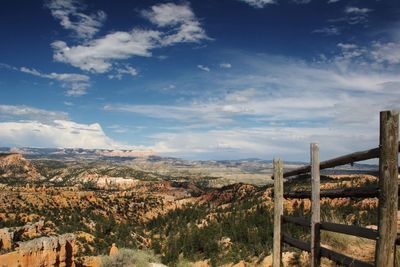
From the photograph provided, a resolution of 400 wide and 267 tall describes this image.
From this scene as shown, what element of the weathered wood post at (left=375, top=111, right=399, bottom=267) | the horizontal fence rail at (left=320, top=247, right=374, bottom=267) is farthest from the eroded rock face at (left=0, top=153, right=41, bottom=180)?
the weathered wood post at (left=375, top=111, right=399, bottom=267)

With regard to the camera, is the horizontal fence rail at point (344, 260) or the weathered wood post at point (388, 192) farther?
the horizontal fence rail at point (344, 260)

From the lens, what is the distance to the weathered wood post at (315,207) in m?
8.44

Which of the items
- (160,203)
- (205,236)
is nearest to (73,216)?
(160,203)

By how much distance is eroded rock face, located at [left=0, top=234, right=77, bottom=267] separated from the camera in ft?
149

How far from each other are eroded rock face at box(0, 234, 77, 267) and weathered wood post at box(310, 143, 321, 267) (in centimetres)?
4150

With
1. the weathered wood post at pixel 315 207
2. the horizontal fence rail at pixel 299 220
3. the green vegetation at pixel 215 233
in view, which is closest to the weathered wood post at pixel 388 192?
the weathered wood post at pixel 315 207

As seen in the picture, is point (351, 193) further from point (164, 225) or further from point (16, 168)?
point (16, 168)

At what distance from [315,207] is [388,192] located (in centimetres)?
279

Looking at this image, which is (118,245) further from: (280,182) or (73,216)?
(280,182)

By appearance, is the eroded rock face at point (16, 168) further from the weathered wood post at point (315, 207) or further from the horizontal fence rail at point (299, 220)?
the weathered wood post at point (315, 207)

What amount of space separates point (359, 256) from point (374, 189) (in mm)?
5500

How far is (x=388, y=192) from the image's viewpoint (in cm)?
587

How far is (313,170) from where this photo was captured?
342 inches

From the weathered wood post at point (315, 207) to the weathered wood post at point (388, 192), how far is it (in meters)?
2.54
